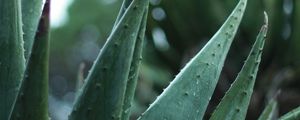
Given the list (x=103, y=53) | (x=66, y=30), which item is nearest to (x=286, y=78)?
(x=103, y=53)

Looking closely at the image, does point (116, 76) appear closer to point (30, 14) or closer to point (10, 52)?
point (10, 52)

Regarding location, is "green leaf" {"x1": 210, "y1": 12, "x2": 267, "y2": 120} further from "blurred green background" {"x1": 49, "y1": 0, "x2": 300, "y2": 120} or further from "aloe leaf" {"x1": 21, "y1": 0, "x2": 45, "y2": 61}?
"blurred green background" {"x1": 49, "y1": 0, "x2": 300, "y2": 120}

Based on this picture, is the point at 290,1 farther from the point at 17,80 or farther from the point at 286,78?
the point at 17,80

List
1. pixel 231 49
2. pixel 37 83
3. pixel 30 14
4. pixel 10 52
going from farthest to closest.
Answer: pixel 231 49, pixel 30 14, pixel 10 52, pixel 37 83


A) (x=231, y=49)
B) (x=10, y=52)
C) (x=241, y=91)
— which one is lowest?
(x=231, y=49)

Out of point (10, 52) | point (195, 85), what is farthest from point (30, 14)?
point (195, 85)

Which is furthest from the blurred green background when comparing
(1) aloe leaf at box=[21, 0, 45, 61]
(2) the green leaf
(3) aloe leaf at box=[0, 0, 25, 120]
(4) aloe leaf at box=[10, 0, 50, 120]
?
(4) aloe leaf at box=[10, 0, 50, 120]

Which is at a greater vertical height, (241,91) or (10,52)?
(10,52)

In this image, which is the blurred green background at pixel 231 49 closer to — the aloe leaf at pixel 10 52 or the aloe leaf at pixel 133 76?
the aloe leaf at pixel 133 76
